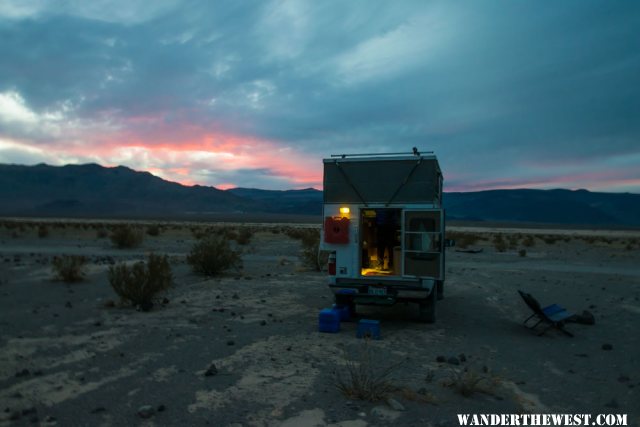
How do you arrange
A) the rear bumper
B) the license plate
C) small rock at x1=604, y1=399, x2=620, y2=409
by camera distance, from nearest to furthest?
small rock at x1=604, y1=399, x2=620, y2=409 < the rear bumper < the license plate

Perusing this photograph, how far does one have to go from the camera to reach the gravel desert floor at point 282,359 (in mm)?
5125

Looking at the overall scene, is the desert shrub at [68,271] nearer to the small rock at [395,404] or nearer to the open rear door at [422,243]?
the open rear door at [422,243]

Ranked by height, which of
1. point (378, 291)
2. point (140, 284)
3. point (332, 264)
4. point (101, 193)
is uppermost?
point (101, 193)

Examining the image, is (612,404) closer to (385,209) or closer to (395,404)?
(395,404)

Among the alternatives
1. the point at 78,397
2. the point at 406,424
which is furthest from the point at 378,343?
the point at 78,397

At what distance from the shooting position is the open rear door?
9.06m

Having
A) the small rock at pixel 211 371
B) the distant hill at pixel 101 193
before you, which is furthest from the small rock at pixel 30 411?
the distant hill at pixel 101 193

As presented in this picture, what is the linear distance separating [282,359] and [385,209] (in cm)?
383

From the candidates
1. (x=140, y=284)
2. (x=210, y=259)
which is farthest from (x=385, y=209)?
(x=210, y=259)

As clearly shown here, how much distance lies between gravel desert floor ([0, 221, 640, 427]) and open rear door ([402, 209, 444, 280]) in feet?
3.80

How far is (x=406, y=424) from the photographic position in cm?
482

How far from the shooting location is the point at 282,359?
22.7 feet

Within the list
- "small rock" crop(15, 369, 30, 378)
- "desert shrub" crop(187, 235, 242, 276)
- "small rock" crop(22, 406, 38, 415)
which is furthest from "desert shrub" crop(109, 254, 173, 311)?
"small rock" crop(22, 406, 38, 415)

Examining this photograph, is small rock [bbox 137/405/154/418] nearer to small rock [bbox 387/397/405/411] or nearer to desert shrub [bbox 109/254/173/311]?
small rock [bbox 387/397/405/411]
